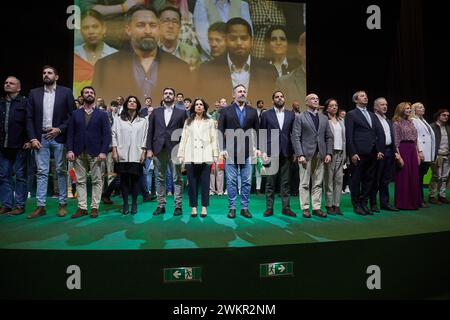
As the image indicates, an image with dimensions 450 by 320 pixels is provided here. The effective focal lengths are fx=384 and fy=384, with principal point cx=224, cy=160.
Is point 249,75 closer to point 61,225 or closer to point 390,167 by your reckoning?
point 390,167

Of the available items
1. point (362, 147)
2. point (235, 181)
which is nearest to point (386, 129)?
point (362, 147)

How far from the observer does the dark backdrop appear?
9.37m

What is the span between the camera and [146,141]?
16.9 feet

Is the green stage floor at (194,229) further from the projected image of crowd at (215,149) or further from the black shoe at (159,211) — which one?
the projected image of crowd at (215,149)

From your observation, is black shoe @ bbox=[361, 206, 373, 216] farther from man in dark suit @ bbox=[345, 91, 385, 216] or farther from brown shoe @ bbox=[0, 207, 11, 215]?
brown shoe @ bbox=[0, 207, 11, 215]

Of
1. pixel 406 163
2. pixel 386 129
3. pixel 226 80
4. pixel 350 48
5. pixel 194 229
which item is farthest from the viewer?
pixel 350 48

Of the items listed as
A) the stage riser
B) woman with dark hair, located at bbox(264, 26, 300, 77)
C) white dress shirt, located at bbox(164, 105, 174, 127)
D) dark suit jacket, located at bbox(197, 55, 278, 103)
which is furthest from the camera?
woman with dark hair, located at bbox(264, 26, 300, 77)

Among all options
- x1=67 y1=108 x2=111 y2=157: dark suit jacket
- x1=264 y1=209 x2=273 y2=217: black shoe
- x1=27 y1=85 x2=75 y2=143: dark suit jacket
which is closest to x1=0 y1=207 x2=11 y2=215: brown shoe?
x1=27 y1=85 x2=75 y2=143: dark suit jacket

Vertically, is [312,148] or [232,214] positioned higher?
[312,148]

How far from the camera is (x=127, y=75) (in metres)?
9.65

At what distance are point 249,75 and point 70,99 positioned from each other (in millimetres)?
6132

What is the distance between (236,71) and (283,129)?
5514mm

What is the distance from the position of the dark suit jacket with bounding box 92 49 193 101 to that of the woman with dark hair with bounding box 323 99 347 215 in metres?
5.39

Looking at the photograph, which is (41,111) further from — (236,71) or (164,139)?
(236,71)
